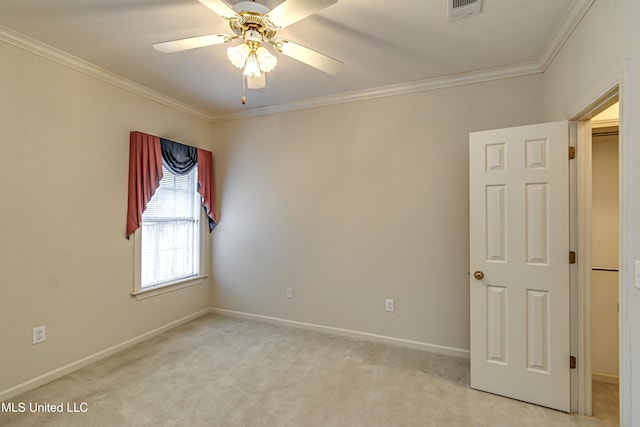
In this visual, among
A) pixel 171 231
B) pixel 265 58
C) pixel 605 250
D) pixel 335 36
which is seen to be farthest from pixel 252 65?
pixel 605 250

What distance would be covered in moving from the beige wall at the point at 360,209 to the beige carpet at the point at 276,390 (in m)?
0.53

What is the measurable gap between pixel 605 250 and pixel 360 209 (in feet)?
6.86

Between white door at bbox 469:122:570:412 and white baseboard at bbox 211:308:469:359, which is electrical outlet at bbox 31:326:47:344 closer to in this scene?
white baseboard at bbox 211:308:469:359

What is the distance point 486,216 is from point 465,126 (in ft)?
3.36

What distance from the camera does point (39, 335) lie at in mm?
2385

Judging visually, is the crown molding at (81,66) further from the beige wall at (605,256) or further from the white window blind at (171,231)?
the beige wall at (605,256)

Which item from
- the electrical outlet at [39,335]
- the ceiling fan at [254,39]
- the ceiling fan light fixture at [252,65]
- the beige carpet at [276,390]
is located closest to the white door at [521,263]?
the beige carpet at [276,390]

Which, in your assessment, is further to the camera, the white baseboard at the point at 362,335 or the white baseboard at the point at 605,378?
the white baseboard at the point at 362,335

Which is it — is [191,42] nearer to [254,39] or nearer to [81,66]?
[254,39]

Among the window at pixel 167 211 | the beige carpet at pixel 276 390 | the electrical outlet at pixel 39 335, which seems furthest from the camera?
the window at pixel 167 211

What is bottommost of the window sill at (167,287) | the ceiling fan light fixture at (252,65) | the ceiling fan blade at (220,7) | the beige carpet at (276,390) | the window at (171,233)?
the beige carpet at (276,390)

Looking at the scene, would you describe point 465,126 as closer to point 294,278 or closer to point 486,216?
point 486,216

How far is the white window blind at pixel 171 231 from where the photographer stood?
3.34 m

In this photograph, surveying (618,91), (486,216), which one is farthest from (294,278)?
(618,91)
